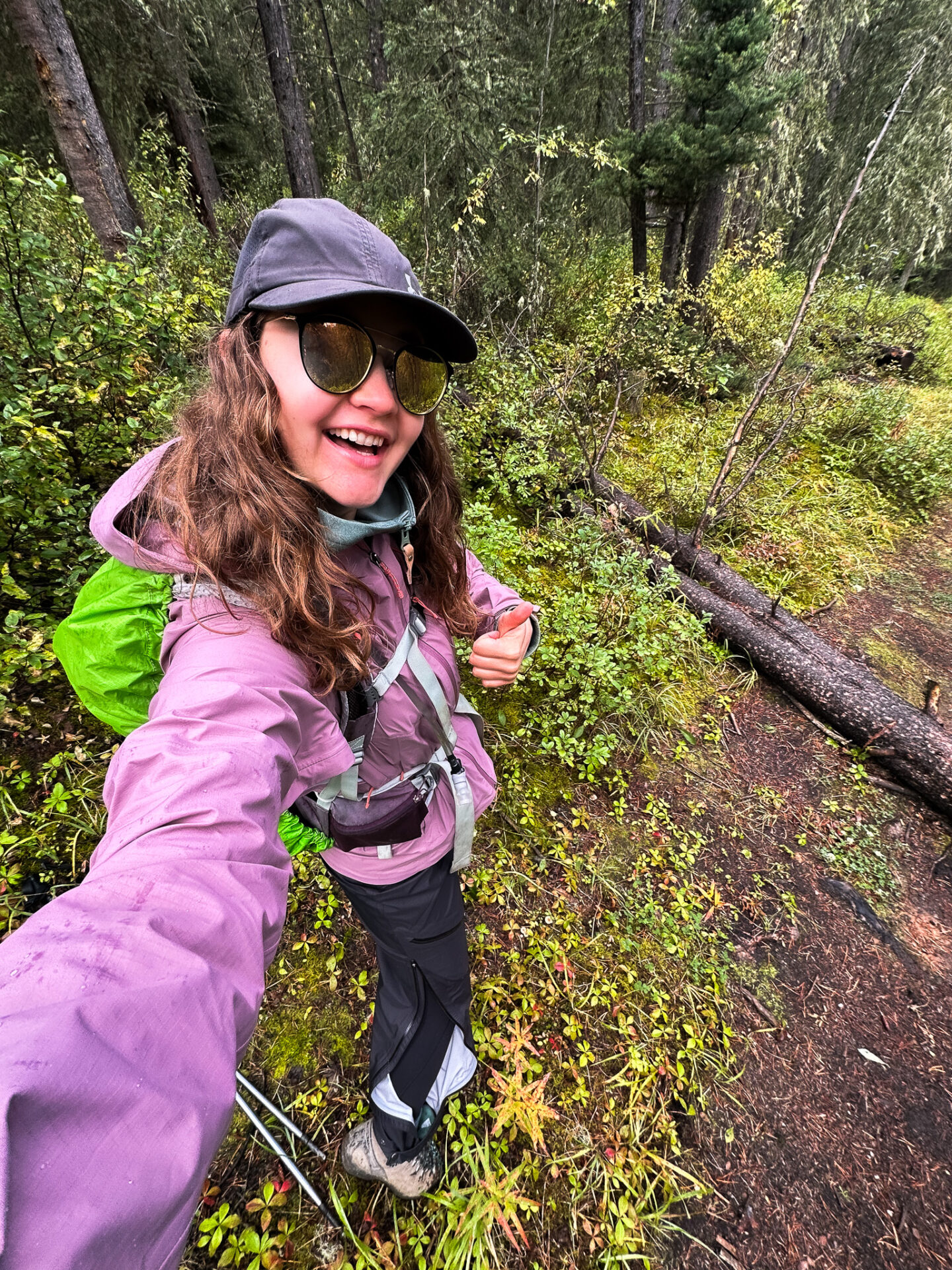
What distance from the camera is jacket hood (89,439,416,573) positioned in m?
1.05

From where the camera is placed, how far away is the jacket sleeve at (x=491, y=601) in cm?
204

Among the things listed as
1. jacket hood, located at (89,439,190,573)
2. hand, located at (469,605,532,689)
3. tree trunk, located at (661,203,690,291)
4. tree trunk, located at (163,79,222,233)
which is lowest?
hand, located at (469,605,532,689)

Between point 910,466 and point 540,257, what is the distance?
5.48 m

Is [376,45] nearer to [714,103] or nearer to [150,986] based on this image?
[714,103]

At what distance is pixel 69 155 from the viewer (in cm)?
394

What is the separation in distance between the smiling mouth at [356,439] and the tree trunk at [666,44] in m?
8.84

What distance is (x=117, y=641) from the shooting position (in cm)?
110

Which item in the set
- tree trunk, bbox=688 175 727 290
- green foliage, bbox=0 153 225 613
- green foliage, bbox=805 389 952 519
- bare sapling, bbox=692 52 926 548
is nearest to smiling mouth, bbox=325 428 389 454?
green foliage, bbox=0 153 225 613

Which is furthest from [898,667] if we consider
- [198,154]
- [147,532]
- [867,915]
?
[198,154]

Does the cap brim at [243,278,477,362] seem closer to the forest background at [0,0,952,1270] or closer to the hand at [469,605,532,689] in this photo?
the hand at [469,605,532,689]

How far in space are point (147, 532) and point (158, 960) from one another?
0.82 metres

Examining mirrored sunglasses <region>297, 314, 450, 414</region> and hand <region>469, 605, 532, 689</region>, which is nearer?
mirrored sunglasses <region>297, 314, 450, 414</region>

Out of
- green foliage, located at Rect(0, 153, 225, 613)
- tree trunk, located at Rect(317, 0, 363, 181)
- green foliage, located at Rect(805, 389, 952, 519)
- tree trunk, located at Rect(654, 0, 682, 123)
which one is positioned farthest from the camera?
tree trunk, located at Rect(317, 0, 363, 181)

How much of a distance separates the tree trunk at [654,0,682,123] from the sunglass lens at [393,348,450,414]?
8.55 m
